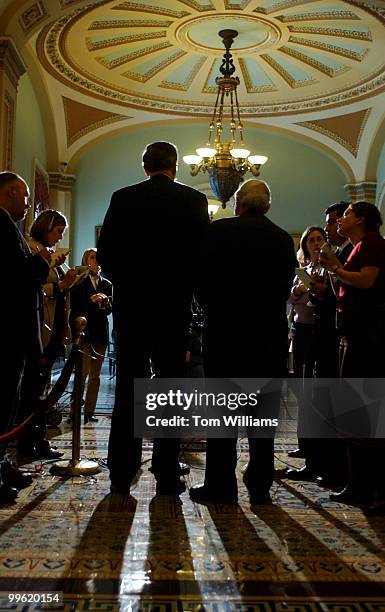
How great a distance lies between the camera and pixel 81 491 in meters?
3.31

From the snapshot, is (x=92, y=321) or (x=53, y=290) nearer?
(x=53, y=290)

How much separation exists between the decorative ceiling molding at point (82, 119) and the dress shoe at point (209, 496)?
903 cm

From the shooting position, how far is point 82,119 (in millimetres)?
11273

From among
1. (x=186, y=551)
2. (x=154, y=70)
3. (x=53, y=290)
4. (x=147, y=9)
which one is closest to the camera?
(x=186, y=551)

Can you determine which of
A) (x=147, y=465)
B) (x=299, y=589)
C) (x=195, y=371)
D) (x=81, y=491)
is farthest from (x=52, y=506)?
(x=195, y=371)

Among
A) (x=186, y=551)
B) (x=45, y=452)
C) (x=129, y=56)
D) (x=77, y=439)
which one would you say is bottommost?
(x=186, y=551)

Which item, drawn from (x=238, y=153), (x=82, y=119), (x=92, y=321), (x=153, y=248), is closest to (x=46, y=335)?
(x=92, y=321)

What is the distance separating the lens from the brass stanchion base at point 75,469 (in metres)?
3.67

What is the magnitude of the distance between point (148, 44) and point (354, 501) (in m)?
7.84

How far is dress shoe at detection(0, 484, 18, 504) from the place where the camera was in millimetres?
3092

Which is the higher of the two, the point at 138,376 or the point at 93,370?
the point at 93,370

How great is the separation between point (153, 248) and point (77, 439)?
4.23ft

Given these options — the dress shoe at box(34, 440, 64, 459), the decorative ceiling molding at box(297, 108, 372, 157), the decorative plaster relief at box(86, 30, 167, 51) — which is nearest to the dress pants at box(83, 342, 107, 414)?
the dress shoe at box(34, 440, 64, 459)

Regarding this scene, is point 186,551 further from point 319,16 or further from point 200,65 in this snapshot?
point 200,65
